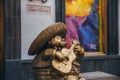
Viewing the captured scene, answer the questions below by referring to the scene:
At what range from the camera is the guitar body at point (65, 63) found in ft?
10.7

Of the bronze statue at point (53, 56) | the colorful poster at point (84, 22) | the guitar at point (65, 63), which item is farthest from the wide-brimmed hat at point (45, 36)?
the colorful poster at point (84, 22)

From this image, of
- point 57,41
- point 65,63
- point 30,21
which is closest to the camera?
point 65,63

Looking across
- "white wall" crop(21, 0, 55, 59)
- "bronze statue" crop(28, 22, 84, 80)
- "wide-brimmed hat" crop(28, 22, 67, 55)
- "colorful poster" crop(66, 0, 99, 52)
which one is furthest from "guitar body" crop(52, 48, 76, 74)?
"colorful poster" crop(66, 0, 99, 52)

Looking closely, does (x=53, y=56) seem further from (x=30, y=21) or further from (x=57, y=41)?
(x=30, y=21)

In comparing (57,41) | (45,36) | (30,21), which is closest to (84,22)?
(30,21)

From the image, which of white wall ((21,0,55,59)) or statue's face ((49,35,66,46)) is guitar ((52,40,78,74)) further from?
white wall ((21,0,55,59))

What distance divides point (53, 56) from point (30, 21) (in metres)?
4.63

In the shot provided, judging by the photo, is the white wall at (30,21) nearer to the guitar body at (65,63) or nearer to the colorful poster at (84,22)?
the colorful poster at (84,22)

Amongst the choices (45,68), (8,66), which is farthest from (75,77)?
(8,66)

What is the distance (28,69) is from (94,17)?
3.01 meters

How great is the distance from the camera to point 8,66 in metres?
7.38

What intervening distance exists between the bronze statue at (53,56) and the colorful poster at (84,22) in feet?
17.1

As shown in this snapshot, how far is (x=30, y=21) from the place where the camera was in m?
7.86

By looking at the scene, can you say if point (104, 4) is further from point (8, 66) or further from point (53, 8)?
point (8, 66)
